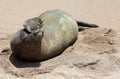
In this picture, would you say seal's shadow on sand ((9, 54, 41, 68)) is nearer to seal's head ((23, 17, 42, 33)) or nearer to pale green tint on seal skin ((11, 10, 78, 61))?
pale green tint on seal skin ((11, 10, 78, 61))

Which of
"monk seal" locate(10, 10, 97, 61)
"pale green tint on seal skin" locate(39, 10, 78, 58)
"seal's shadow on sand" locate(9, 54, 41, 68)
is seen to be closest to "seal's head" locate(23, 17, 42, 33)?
"monk seal" locate(10, 10, 97, 61)

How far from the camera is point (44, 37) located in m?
4.05

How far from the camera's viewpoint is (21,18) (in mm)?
6137

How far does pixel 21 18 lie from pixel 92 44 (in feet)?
6.44

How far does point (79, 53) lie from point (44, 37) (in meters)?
0.53

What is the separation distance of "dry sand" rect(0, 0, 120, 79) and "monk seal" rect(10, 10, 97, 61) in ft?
0.32

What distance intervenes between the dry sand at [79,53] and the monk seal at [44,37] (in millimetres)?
96

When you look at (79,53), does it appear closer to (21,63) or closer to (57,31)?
(57,31)

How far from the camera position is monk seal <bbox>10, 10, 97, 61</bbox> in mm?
3820

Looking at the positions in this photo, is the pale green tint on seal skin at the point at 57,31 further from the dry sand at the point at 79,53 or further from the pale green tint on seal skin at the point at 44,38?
the dry sand at the point at 79,53

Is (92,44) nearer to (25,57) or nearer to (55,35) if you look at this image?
(55,35)

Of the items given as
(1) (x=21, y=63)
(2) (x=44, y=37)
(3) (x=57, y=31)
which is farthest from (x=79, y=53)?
(1) (x=21, y=63)

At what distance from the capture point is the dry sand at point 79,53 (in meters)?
3.79

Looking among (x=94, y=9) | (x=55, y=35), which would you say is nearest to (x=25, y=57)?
(x=55, y=35)
